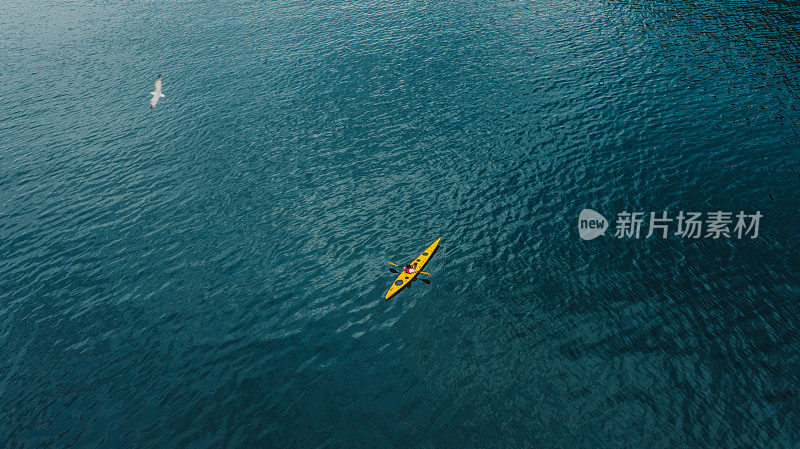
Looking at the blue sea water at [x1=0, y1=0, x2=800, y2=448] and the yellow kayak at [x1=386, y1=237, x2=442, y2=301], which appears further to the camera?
the yellow kayak at [x1=386, y1=237, x2=442, y2=301]

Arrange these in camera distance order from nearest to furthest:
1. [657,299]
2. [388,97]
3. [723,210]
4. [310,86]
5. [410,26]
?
[657,299], [723,210], [388,97], [310,86], [410,26]

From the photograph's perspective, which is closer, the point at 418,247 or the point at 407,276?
the point at 407,276

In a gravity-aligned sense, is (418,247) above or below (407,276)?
below

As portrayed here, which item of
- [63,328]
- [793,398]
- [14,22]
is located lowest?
[793,398]

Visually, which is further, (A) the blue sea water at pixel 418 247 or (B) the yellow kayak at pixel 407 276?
(B) the yellow kayak at pixel 407 276

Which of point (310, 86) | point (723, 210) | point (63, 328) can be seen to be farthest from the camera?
point (310, 86)

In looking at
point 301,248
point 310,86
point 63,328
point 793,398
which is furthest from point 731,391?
point 310,86

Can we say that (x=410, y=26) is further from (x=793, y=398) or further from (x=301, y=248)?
(x=793, y=398)

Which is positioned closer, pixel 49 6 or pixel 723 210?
pixel 723 210
